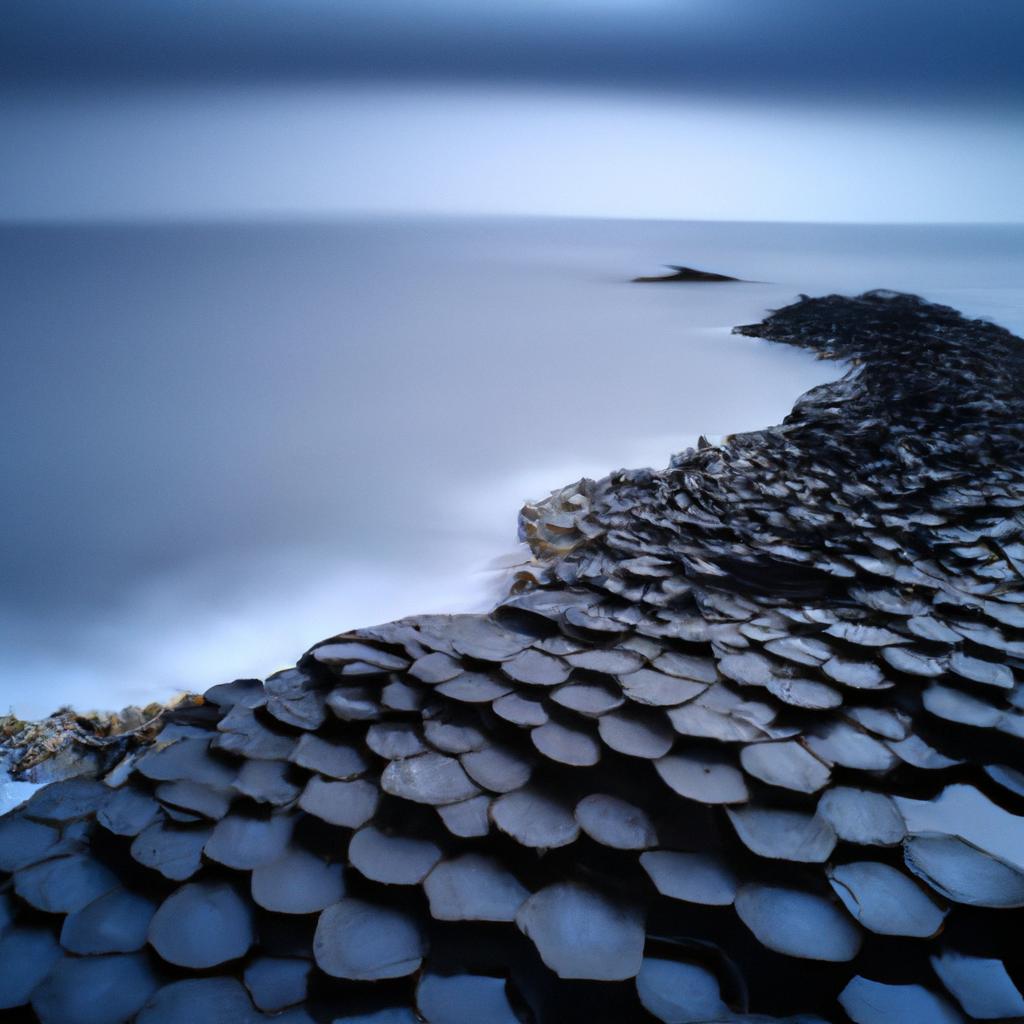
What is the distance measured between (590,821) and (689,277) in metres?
1.26

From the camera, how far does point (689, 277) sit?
58.1 inches

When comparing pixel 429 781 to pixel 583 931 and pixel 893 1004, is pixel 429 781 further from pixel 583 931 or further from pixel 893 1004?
pixel 893 1004

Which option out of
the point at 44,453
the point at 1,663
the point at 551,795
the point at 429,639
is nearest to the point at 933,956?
the point at 551,795

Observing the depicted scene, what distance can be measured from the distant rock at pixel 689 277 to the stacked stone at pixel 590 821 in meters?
0.97

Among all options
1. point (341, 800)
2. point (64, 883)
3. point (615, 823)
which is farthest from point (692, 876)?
point (64, 883)

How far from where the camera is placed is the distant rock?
1.46 m

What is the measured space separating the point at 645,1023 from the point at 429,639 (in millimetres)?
242

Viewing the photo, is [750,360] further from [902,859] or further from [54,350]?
[54,350]

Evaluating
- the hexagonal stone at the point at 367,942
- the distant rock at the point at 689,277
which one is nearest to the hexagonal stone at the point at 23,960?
the hexagonal stone at the point at 367,942

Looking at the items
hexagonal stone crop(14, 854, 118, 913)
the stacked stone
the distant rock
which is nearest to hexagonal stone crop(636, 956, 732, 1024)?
the stacked stone

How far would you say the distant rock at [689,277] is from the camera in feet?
4.78

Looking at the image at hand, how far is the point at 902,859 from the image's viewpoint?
37 centimetres

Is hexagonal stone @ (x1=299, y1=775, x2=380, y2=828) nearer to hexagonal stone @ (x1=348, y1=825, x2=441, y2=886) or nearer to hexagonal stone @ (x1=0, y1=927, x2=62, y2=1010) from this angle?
hexagonal stone @ (x1=348, y1=825, x2=441, y2=886)

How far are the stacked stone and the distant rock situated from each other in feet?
3.17
